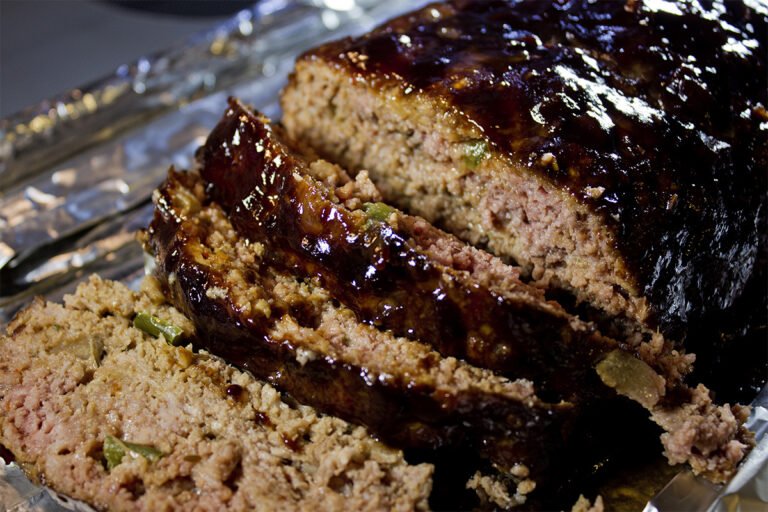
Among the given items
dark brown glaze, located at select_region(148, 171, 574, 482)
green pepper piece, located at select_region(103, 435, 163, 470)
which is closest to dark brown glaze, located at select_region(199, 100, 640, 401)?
dark brown glaze, located at select_region(148, 171, 574, 482)

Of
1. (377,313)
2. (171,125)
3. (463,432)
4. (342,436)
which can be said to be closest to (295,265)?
(377,313)

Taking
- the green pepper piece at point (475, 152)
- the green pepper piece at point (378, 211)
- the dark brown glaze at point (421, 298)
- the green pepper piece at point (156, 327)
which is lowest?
the green pepper piece at point (156, 327)

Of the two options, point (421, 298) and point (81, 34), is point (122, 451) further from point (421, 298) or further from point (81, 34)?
point (81, 34)

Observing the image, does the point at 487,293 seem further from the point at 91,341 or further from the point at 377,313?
the point at 91,341

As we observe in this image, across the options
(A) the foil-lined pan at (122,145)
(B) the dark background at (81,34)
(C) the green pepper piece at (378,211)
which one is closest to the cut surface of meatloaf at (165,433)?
(A) the foil-lined pan at (122,145)

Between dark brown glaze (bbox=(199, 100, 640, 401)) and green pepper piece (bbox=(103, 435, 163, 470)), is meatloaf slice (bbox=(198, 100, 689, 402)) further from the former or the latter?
green pepper piece (bbox=(103, 435, 163, 470))

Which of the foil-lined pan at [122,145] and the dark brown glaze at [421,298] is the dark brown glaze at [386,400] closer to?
the dark brown glaze at [421,298]
